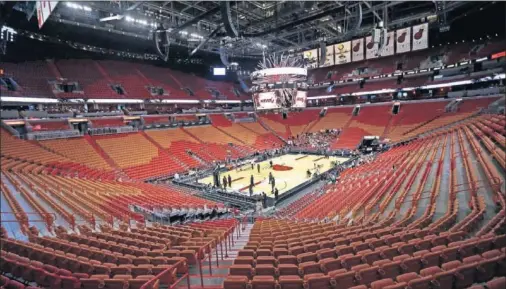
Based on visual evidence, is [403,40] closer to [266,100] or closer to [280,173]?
[266,100]

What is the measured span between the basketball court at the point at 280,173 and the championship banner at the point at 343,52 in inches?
382

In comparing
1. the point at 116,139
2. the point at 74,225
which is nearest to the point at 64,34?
the point at 116,139

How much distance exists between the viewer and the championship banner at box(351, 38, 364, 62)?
81.9ft

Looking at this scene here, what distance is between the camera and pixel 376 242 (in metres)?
5.19

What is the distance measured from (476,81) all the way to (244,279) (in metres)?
33.1

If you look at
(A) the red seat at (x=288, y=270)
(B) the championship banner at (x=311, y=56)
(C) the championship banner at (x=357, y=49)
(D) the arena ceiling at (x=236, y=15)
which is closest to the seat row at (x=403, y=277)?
(A) the red seat at (x=288, y=270)

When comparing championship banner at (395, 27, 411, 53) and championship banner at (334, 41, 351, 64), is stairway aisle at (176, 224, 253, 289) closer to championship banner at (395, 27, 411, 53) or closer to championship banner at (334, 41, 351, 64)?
championship banner at (334, 41, 351, 64)

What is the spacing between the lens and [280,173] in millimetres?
21156

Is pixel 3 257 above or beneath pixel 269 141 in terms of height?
beneath

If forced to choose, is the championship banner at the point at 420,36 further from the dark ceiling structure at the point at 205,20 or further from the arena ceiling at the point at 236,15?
the dark ceiling structure at the point at 205,20

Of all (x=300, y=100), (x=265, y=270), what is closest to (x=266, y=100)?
(x=300, y=100)

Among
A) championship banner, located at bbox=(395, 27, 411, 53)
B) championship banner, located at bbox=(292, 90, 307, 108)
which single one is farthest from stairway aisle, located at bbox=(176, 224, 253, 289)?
championship banner, located at bbox=(395, 27, 411, 53)

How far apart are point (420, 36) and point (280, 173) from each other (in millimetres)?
16511

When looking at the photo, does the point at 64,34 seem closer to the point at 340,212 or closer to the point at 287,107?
the point at 287,107
